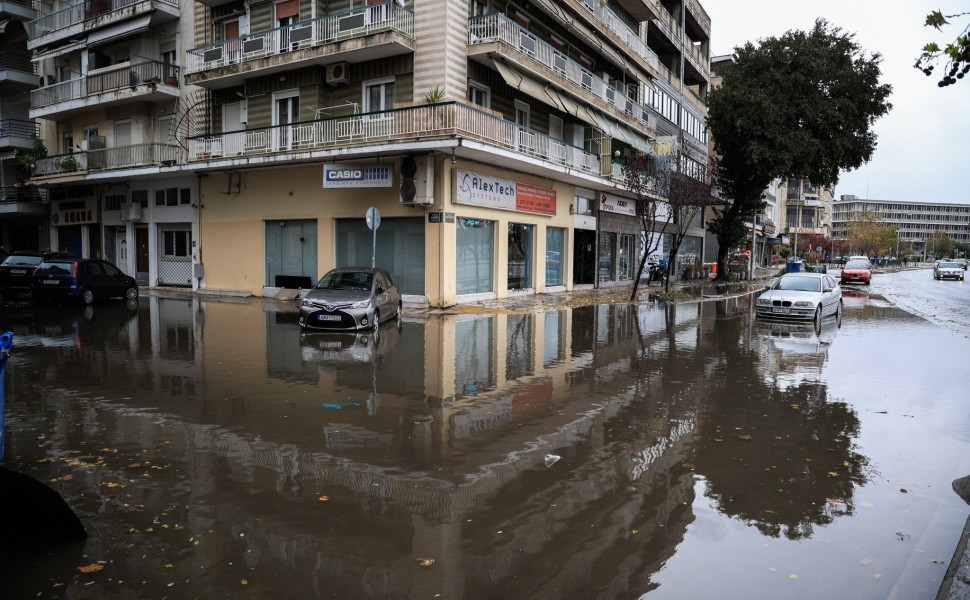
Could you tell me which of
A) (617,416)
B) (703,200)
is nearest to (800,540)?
(617,416)

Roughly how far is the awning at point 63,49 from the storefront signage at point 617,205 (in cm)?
2554

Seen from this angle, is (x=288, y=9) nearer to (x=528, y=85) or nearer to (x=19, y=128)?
(x=528, y=85)

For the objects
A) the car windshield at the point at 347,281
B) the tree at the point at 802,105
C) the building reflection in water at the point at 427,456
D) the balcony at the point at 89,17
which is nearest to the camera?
the building reflection in water at the point at 427,456

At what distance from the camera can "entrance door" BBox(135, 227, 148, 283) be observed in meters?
29.6

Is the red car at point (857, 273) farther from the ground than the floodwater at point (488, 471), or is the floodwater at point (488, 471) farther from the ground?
the red car at point (857, 273)

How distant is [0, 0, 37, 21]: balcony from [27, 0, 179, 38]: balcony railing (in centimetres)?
83

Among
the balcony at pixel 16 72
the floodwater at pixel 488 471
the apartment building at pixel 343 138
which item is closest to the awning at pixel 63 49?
the apartment building at pixel 343 138

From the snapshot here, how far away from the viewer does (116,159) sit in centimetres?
2819

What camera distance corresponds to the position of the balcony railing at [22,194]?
3362 centimetres

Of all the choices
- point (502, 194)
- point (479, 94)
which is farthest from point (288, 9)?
point (502, 194)

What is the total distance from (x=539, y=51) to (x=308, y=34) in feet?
27.4

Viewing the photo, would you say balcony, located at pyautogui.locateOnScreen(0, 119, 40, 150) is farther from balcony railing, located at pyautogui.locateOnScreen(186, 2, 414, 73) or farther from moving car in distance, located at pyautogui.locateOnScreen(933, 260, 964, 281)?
moving car in distance, located at pyautogui.locateOnScreen(933, 260, 964, 281)

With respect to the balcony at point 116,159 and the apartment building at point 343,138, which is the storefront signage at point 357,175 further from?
the balcony at point 116,159

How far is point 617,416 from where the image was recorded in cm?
775
